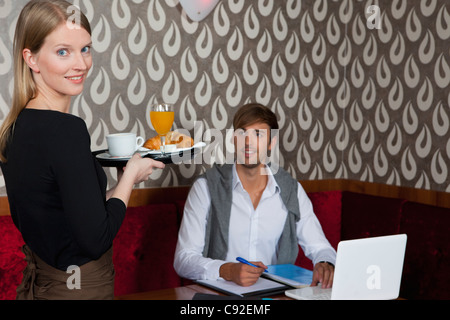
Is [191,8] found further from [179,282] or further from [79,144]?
[79,144]

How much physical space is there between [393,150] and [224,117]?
1007 millimetres

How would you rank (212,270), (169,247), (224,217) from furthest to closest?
(169,247), (224,217), (212,270)

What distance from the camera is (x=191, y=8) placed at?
103 inches

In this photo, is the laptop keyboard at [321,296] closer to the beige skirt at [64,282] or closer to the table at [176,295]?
the table at [176,295]

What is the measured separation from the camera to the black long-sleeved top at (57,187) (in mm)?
1021

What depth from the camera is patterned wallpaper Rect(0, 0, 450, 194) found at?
2.48 meters

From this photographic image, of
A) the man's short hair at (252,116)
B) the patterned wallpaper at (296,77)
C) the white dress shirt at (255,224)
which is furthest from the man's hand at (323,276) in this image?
the patterned wallpaper at (296,77)

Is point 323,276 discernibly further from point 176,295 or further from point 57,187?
point 57,187

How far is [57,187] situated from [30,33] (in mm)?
321

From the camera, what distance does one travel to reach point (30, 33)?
3.45ft

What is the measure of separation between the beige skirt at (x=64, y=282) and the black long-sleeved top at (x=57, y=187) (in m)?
0.04

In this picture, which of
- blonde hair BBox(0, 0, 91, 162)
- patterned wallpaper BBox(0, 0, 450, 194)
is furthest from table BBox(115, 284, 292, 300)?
patterned wallpaper BBox(0, 0, 450, 194)

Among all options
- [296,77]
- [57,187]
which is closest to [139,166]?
[57,187]
